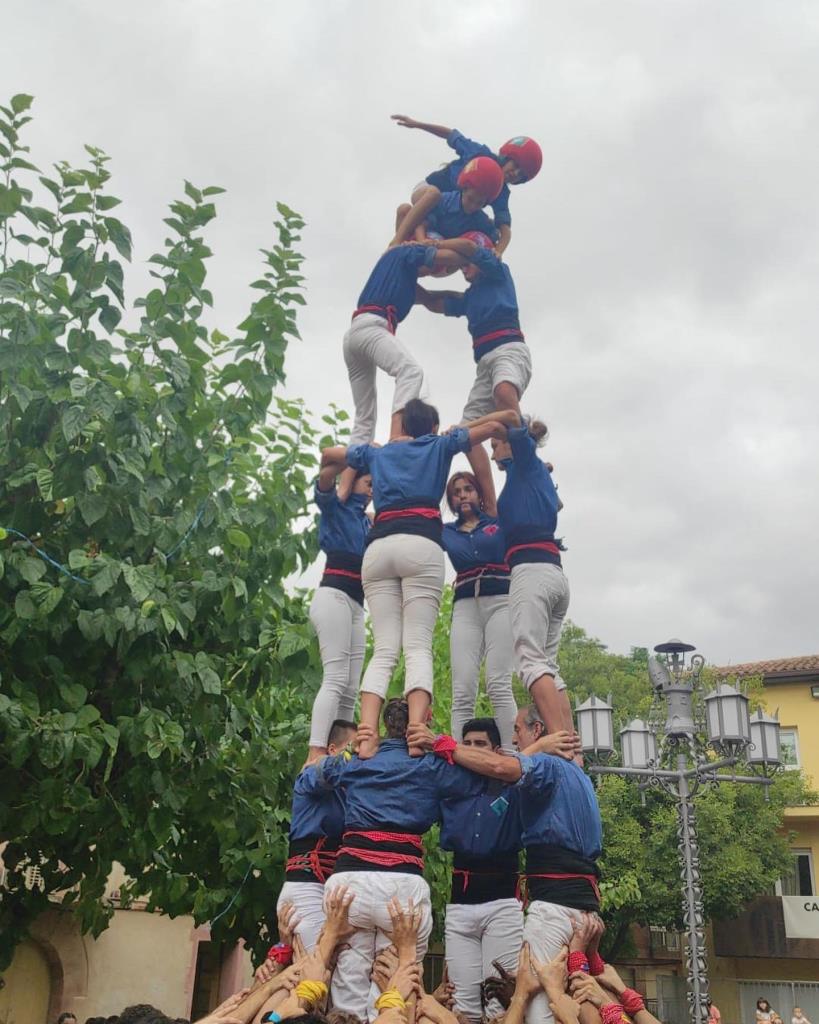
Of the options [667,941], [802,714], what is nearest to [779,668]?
[802,714]

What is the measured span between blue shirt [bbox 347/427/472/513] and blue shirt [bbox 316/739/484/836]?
156cm

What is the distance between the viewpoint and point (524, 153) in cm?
820

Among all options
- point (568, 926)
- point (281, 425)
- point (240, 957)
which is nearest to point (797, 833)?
point (240, 957)

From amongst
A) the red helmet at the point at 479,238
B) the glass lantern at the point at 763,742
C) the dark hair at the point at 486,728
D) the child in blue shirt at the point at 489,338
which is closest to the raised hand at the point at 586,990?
the dark hair at the point at 486,728

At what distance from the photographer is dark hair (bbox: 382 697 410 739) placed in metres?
6.11

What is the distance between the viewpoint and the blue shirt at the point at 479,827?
6.07 meters

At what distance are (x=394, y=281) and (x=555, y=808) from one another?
3.99 m

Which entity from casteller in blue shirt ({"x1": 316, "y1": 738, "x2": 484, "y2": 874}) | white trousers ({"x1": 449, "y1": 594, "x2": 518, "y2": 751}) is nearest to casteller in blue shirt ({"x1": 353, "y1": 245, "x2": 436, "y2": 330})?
white trousers ({"x1": 449, "y1": 594, "x2": 518, "y2": 751})

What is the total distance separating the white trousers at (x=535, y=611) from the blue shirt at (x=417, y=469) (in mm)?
813

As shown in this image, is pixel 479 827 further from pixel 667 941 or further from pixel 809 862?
pixel 667 941

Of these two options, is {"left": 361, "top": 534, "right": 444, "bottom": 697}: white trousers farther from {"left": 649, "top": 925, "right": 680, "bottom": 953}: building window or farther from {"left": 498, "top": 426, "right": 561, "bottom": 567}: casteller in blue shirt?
{"left": 649, "top": 925, "right": 680, "bottom": 953}: building window

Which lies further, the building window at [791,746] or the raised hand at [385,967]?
the building window at [791,746]

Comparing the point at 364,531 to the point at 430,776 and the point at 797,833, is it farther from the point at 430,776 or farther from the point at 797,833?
the point at 797,833

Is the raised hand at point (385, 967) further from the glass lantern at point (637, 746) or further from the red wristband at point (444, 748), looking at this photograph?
the glass lantern at point (637, 746)
